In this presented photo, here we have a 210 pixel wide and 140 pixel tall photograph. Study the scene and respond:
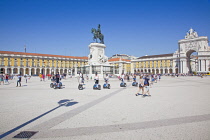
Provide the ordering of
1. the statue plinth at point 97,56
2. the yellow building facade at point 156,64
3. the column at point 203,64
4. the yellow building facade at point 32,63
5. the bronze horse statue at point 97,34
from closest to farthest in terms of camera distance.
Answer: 1. the statue plinth at point 97,56
2. the bronze horse statue at point 97,34
3. the column at point 203,64
4. the yellow building facade at point 32,63
5. the yellow building facade at point 156,64

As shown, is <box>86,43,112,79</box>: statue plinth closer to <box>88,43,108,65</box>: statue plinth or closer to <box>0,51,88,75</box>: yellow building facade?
<box>88,43,108,65</box>: statue plinth

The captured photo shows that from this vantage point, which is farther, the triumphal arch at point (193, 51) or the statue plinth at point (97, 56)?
the triumphal arch at point (193, 51)

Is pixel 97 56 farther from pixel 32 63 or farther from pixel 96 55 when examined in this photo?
pixel 32 63

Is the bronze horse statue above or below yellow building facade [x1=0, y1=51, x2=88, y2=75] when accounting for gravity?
above

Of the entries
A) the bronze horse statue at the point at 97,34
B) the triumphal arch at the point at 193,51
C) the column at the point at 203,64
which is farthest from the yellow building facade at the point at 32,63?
the column at the point at 203,64

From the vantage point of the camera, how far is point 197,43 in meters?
66.9

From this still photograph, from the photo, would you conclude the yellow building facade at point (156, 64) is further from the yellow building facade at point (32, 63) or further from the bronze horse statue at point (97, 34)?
the bronze horse statue at point (97, 34)

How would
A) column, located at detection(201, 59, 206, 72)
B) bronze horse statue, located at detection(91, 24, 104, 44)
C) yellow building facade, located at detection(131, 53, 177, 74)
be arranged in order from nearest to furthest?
bronze horse statue, located at detection(91, 24, 104, 44) < column, located at detection(201, 59, 206, 72) < yellow building facade, located at detection(131, 53, 177, 74)

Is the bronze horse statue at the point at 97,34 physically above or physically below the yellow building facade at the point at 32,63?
above

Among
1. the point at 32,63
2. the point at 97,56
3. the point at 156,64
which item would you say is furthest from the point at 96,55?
the point at 156,64

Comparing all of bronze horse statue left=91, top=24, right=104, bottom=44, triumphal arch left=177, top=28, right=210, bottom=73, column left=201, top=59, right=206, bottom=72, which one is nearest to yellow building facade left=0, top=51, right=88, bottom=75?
bronze horse statue left=91, top=24, right=104, bottom=44

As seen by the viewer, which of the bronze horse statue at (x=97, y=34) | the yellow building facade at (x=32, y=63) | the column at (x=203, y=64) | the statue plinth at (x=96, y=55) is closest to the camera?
the statue plinth at (x=96, y=55)

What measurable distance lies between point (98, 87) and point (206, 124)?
28.7ft

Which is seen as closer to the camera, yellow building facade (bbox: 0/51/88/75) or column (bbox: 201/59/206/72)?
column (bbox: 201/59/206/72)
